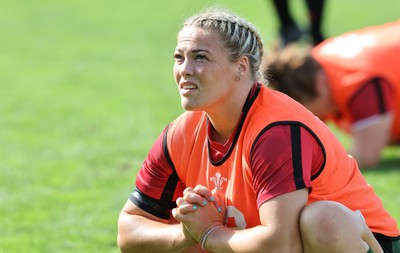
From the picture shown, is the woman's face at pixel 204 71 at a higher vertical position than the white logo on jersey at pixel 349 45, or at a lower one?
lower

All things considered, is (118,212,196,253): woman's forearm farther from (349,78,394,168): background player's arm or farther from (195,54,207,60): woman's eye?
(349,78,394,168): background player's arm

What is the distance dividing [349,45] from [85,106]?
10.5 feet

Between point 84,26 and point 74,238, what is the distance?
9.41m

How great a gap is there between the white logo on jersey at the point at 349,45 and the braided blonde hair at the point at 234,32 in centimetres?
331

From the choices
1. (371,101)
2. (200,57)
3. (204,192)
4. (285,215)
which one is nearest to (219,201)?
(204,192)

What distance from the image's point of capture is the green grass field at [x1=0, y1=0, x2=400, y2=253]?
566 centimetres

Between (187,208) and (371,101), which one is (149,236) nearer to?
(187,208)

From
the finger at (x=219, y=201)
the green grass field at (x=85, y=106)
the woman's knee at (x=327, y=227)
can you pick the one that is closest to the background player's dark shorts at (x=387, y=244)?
the woman's knee at (x=327, y=227)

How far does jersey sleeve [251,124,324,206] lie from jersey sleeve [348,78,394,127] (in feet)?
10.9

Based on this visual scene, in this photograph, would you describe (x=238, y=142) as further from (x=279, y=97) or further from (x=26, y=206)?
(x=26, y=206)

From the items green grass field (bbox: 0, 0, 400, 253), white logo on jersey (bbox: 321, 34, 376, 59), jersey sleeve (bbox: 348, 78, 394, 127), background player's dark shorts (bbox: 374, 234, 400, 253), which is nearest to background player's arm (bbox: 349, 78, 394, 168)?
jersey sleeve (bbox: 348, 78, 394, 127)

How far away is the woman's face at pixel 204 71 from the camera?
12.0 ft

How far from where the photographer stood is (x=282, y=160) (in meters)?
3.46

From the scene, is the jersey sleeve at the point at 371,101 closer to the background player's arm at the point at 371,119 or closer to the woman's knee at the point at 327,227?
the background player's arm at the point at 371,119
